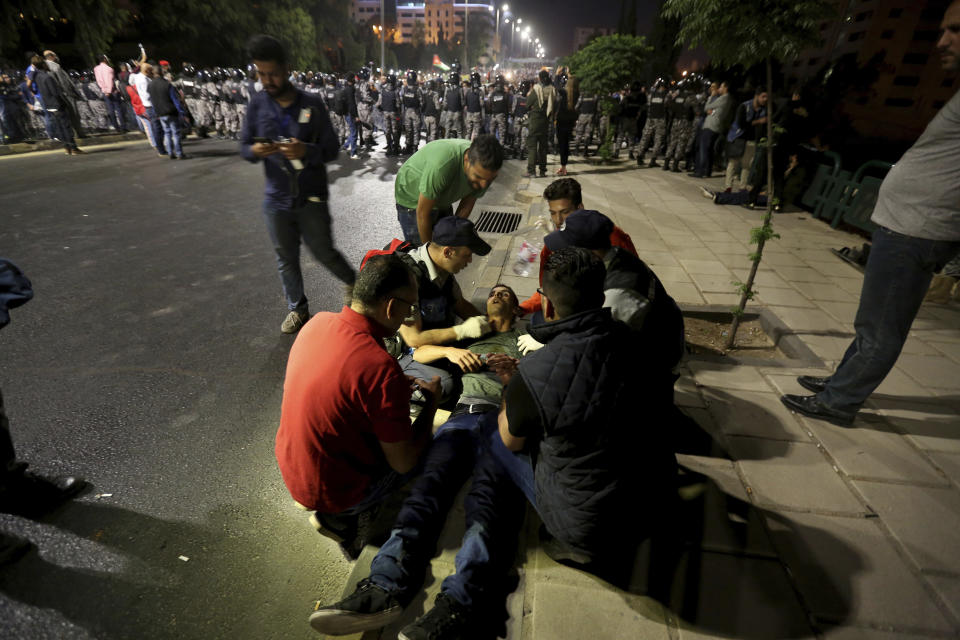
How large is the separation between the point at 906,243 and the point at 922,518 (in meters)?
1.44

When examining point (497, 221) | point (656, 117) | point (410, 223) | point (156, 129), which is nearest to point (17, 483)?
point (410, 223)

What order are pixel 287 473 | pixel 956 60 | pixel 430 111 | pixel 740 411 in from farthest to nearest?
1. pixel 430 111
2. pixel 740 411
3. pixel 956 60
4. pixel 287 473

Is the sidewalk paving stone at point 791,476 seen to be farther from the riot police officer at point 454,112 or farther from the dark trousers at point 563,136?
the riot police officer at point 454,112

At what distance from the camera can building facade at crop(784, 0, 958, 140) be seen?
23859 millimetres

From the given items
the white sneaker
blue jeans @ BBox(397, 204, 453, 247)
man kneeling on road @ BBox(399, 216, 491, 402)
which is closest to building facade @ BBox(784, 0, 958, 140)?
blue jeans @ BBox(397, 204, 453, 247)

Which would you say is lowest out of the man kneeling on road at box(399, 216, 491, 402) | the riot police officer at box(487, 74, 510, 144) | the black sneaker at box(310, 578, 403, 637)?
the black sneaker at box(310, 578, 403, 637)

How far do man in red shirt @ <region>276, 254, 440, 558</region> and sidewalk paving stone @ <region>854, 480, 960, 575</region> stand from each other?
7.76 feet

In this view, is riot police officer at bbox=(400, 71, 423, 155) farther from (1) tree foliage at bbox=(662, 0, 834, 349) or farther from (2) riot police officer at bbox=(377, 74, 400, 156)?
(1) tree foliage at bbox=(662, 0, 834, 349)

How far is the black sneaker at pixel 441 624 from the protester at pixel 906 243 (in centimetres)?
268

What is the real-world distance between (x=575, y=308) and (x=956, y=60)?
244cm

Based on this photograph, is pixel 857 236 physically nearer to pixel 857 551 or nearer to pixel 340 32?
pixel 857 551

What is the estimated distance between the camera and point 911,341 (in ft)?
13.1

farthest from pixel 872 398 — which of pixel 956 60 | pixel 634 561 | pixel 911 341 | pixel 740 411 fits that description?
pixel 634 561

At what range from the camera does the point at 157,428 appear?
2850 mm
